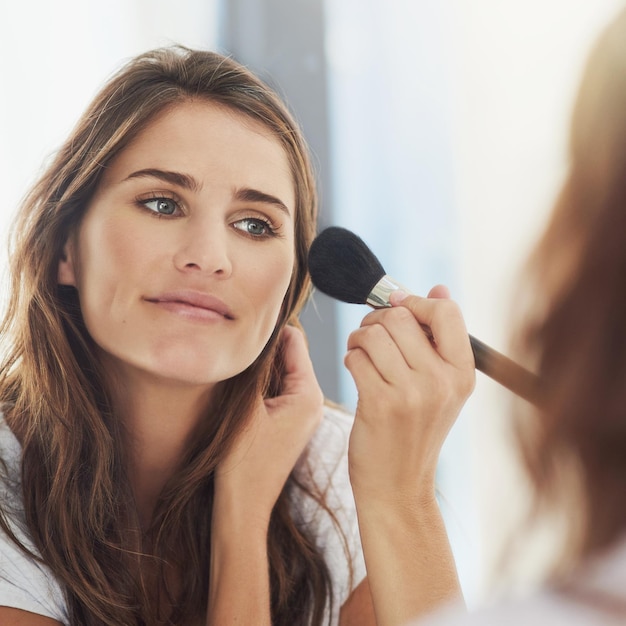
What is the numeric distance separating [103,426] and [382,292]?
279 mm

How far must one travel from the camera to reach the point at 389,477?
1.96 feet

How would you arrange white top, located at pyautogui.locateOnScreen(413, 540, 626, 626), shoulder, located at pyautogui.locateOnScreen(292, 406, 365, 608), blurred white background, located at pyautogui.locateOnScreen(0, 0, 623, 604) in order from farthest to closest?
blurred white background, located at pyautogui.locateOnScreen(0, 0, 623, 604) → shoulder, located at pyautogui.locateOnScreen(292, 406, 365, 608) → white top, located at pyautogui.locateOnScreen(413, 540, 626, 626)

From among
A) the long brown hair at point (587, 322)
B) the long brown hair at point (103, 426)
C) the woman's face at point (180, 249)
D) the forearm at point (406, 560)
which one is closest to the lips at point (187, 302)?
the woman's face at point (180, 249)

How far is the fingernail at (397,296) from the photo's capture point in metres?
0.62

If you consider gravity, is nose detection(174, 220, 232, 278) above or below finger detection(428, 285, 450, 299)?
below

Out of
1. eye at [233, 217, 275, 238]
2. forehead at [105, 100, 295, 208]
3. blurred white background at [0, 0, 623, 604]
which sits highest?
blurred white background at [0, 0, 623, 604]

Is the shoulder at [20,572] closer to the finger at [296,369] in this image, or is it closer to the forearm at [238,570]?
the forearm at [238,570]

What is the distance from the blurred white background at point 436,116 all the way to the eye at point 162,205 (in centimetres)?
23

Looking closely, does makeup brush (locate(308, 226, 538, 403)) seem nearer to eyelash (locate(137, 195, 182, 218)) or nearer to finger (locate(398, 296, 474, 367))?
finger (locate(398, 296, 474, 367))

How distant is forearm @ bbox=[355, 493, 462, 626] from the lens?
0.58m

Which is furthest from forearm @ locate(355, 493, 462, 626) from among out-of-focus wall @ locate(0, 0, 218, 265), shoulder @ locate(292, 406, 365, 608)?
out-of-focus wall @ locate(0, 0, 218, 265)

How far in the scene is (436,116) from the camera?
3.43ft

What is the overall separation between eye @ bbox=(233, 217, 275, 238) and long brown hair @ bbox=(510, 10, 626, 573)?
391 millimetres

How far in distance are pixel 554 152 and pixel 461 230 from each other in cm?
15
